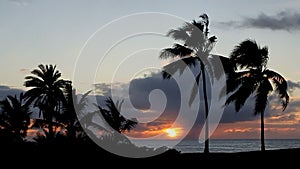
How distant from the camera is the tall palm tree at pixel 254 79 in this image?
31.4 meters

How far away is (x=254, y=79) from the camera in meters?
31.8

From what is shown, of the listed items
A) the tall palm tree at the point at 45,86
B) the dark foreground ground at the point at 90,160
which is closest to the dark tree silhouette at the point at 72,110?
the tall palm tree at the point at 45,86

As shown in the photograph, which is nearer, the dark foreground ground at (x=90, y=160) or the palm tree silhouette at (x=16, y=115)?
the dark foreground ground at (x=90, y=160)

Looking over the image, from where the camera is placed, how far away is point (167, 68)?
33.9 metres

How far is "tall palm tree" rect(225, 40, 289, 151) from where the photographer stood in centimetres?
3142

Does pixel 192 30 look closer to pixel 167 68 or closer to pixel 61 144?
pixel 167 68

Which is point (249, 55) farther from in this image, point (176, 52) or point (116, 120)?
point (116, 120)

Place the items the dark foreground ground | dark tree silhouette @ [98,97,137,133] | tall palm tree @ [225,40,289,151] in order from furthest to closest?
1. dark tree silhouette @ [98,97,137,133]
2. tall palm tree @ [225,40,289,151]
3. the dark foreground ground

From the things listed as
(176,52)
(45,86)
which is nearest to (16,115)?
(45,86)

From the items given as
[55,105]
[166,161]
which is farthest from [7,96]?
[166,161]

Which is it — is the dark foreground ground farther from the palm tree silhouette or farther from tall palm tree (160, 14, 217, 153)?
the palm tree silhouette

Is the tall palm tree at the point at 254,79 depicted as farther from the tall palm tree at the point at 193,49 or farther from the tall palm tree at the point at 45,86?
the tall palm tree at the point at 45,86

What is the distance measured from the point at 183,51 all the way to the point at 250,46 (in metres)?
5.23

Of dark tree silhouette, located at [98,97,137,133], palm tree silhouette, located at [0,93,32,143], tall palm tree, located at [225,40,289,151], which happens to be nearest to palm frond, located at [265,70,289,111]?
tall palm tree, located at [225,40,289,151]
